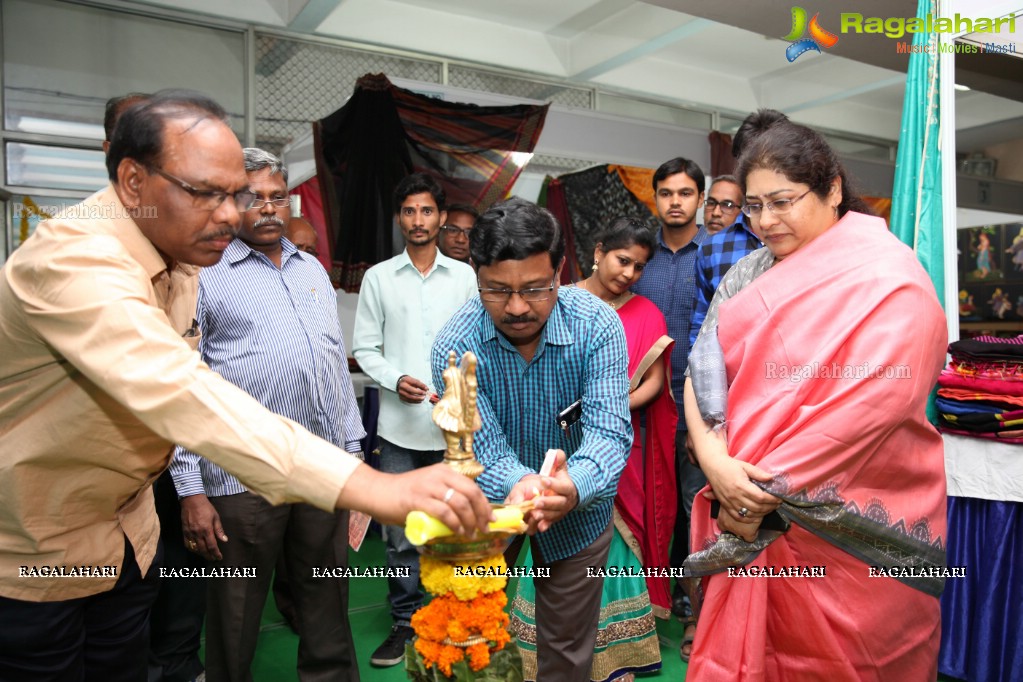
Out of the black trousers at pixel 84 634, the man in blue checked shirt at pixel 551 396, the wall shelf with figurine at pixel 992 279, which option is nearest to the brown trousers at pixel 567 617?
the man in blue checked shirt at pixel 551 396

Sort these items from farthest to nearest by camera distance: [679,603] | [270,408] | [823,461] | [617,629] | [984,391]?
[679,603] → [617,629] → [984,391] → [270,408] → [823,461]

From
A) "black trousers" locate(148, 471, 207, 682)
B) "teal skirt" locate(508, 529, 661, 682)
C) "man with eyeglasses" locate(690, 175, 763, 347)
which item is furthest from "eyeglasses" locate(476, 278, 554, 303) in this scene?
"black trousers" locate(148, 471, 207, 682)

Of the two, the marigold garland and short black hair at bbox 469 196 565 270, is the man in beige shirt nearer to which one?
the marigold garland

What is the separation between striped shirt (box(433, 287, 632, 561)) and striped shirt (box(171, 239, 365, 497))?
68 centimetres

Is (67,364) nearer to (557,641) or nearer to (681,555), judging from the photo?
(557,641)

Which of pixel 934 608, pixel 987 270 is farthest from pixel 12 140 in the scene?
pixel 987 270

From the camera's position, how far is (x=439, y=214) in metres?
3.88

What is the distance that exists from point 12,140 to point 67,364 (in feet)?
18.2

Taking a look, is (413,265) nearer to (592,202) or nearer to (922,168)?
(922,168)

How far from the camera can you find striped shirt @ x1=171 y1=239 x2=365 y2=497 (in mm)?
2518

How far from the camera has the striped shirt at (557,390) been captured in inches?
83.3

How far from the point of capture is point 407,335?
146 inches

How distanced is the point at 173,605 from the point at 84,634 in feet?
4.68

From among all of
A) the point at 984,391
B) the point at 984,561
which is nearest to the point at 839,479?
the point at 984,391
